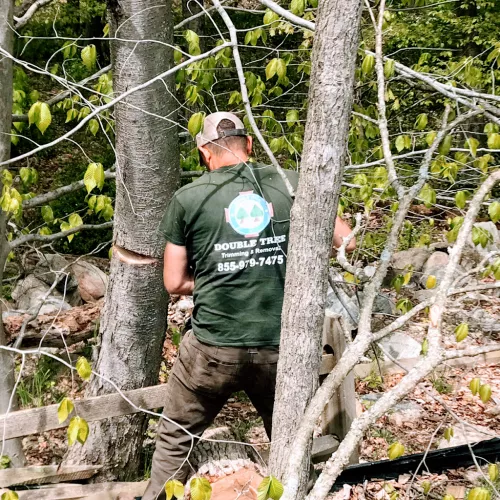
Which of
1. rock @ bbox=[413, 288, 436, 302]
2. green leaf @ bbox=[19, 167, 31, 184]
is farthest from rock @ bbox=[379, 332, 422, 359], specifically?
green leaf @ bbox=[19, 167, 31, 184]

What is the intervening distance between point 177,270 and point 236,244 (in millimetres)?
370

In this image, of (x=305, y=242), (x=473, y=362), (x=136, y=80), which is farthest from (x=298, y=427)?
(x=473, y=362)

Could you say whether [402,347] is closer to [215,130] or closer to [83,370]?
[215,130]

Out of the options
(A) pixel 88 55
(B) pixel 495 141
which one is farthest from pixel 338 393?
(A) pixel 88 55

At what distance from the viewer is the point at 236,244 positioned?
331 cm

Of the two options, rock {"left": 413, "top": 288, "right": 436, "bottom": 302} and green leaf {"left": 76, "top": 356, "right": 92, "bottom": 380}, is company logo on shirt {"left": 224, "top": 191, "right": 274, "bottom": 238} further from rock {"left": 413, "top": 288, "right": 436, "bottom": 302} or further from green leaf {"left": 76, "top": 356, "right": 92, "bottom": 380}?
rock {"left": 413, "top": 288, "right": 436, "bottom": 302}

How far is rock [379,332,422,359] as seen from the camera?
6.95 metres

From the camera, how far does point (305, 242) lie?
2258 millimetres

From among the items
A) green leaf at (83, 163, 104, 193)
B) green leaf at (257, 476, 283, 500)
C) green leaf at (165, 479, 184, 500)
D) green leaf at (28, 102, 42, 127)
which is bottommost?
green leaf at (165, 479, 184, 500)

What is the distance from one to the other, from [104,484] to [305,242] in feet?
8.92

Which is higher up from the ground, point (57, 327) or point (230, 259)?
point (230, 259)

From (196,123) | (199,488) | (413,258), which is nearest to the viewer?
(199,488)

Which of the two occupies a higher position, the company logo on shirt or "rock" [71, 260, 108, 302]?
the company logo on shirt

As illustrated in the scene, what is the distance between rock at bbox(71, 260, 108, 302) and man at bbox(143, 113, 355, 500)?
4.15 metres
